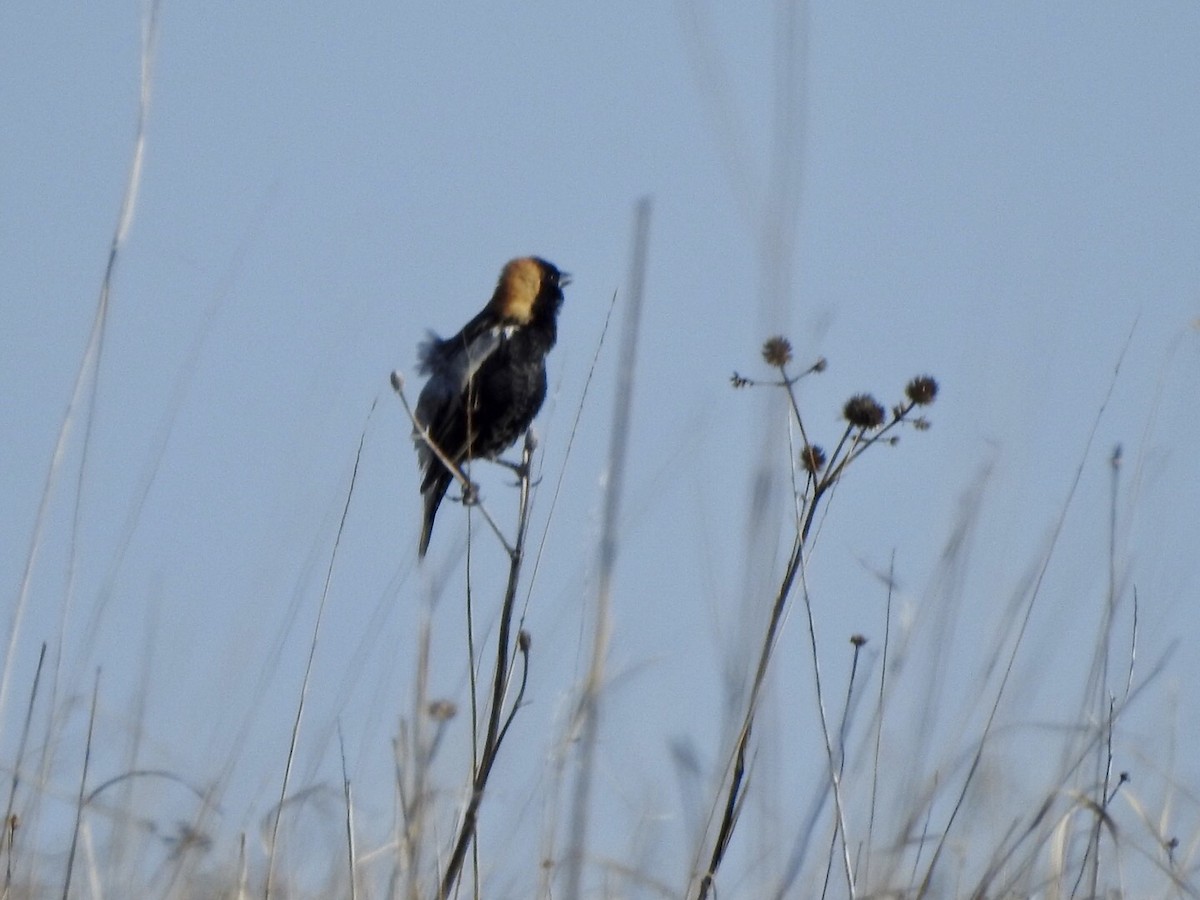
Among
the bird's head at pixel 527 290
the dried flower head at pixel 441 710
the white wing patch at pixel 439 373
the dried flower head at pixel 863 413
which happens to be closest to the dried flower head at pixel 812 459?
the dried flower head at pixel 863 413

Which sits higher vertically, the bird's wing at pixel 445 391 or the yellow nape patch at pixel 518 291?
the yellow nape patch at pixel 518 291

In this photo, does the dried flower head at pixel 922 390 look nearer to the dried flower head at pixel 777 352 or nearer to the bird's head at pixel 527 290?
the dried flower head at pixel 777 352

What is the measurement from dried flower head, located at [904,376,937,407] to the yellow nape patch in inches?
109

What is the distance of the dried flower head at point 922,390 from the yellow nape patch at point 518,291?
2.77 meters

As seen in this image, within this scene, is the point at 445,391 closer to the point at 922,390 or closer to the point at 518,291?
the point at 518,291

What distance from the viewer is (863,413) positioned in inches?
58.4

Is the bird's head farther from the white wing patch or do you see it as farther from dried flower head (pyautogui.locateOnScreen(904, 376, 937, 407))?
dried flower head (pyautogui.locateOnScreen(904, 376, 937, 407))

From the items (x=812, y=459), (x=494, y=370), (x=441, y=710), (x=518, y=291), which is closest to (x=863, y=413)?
(x=812, y=459)

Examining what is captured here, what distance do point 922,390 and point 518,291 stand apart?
2.95m

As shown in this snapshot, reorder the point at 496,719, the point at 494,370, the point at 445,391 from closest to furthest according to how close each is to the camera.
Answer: the point at 496,719, the point at 445,391, the point at 494,370

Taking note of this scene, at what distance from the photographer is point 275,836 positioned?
155 cm

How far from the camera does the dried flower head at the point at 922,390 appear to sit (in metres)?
1.50

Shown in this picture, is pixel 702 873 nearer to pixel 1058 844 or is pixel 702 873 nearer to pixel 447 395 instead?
pixel 1058 844

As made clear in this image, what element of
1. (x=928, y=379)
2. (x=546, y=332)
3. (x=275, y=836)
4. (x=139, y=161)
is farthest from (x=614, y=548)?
(x=546, y=332)
